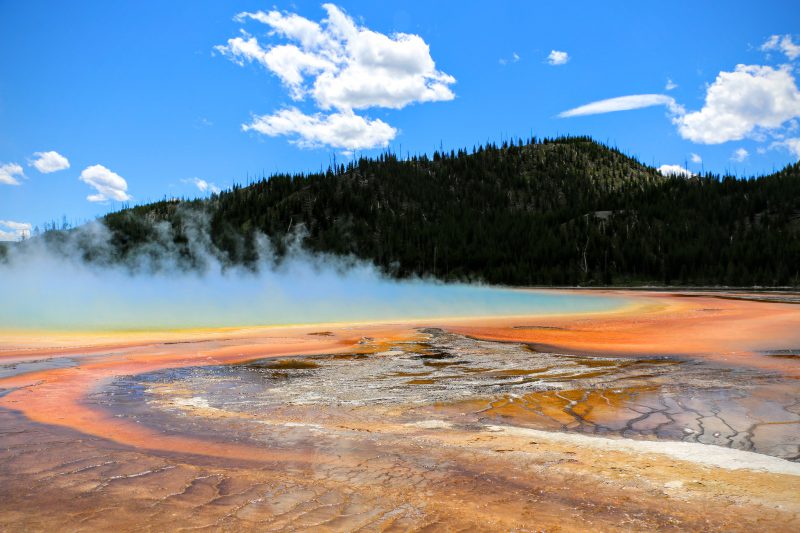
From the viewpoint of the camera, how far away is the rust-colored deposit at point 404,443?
15.2 feet

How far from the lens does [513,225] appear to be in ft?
450

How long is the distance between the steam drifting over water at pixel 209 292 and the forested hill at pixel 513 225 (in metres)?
7.83

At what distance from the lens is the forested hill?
10081 centimetres

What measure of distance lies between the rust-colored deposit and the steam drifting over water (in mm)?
17028

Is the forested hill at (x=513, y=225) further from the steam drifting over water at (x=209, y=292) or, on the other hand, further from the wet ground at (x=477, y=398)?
the wet ground at (x=477, y=398)

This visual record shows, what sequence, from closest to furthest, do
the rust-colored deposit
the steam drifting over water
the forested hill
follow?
the rust-colored deposit
the steam drifting over water
the forested hill

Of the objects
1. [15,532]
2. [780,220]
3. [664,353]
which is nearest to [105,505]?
[15,532]

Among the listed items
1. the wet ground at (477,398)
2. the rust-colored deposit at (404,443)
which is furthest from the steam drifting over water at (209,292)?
the rust-colored deposit at (404,443)

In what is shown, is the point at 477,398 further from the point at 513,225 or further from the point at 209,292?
the point at 513,225

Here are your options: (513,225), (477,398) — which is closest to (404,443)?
(477,398)

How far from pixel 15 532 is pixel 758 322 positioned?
28.8 m

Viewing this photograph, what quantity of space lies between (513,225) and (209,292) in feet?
305

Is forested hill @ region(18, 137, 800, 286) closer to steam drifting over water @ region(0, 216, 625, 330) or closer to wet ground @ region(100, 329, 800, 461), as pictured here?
steam drifting over water @ region(0, 216, 625, 330)

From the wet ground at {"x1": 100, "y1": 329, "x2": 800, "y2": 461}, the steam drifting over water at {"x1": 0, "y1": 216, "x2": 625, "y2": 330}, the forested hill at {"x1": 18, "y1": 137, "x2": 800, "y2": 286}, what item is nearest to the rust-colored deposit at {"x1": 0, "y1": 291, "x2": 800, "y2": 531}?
the wet ground at {"x1": 100, "y1": 329, "x2": 800, "y2": 461}
